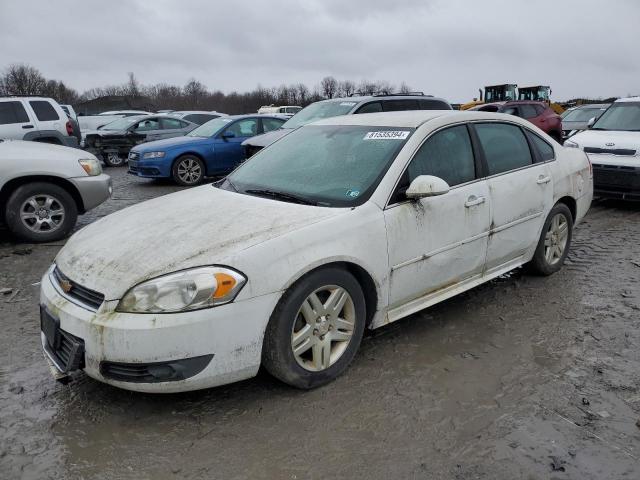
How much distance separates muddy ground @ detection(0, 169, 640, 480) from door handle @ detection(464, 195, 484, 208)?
915mm

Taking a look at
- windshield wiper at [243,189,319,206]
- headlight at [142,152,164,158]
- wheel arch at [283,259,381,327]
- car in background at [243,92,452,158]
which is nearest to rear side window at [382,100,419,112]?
car in background at [243,92,452,158]

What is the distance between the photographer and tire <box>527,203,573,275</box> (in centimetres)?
487

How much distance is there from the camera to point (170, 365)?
8.95 ft

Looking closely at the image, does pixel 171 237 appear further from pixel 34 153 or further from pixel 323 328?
pixel 34 153

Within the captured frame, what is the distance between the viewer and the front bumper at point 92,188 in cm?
674

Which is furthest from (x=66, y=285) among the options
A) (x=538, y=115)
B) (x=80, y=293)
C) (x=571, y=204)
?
(x=538, y=115)

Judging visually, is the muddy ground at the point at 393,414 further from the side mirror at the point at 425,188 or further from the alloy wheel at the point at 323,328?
A: the side mirror at the point at 425,188

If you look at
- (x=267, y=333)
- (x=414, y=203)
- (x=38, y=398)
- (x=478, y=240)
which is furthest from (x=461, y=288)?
(x=38, y=398)

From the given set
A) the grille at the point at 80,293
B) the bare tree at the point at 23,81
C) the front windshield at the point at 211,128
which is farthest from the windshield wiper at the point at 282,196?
the bare tree at the point at 23,81

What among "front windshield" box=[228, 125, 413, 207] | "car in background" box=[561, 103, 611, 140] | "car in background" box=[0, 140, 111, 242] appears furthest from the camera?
"car in background" box=[561, 103, 611, 140]

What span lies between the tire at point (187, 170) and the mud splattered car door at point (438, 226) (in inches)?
333

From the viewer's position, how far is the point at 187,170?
38.3ft

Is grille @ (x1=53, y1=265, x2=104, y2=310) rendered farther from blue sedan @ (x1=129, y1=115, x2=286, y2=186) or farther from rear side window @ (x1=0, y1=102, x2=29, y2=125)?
rear side window @ (x1=0, y1=102, x2=29, y2=125)

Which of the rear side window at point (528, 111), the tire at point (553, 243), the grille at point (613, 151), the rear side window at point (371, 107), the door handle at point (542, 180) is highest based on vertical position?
the rear side window at point (371, 107)
